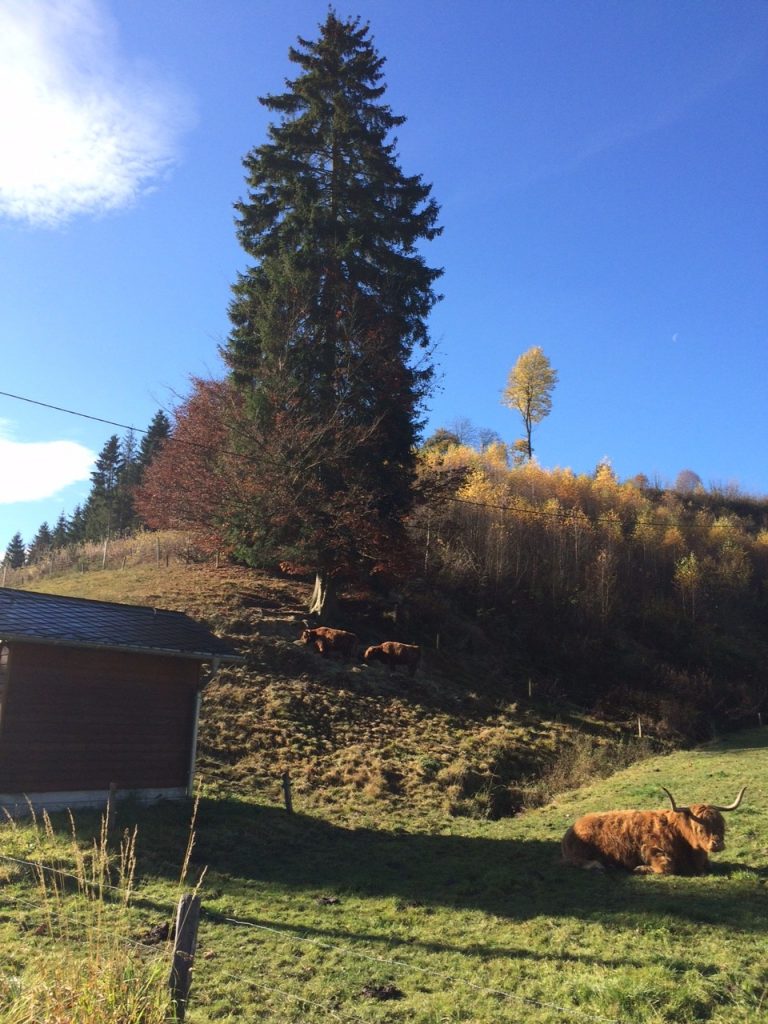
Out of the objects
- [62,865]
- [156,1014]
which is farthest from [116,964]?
[62,865]

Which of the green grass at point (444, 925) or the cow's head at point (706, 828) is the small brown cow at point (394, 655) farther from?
the cow's head at point (706, 828)

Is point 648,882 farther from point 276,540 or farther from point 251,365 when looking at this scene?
point 251,365

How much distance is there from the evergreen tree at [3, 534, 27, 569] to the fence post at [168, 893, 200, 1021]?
274 ft

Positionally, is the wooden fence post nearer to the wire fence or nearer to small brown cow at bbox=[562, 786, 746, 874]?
the wire fence

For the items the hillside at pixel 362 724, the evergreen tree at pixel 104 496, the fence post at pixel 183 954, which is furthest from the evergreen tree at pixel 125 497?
the fence post at pixel 183 954

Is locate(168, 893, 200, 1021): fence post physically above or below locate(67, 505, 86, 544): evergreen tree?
below

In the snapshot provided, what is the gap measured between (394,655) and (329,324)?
12496 millimetres

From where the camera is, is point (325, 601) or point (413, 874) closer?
point (413, 874)

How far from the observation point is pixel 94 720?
1327 cm

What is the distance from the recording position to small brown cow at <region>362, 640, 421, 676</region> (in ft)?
85.5

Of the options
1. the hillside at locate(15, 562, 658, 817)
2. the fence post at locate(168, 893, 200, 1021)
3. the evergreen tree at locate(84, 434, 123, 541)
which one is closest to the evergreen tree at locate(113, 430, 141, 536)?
the evergreen tree at locate(84, 434, 123, 541)

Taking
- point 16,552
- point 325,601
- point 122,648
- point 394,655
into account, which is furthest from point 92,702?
point 16,552

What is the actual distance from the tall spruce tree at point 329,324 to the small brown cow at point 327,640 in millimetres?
2373

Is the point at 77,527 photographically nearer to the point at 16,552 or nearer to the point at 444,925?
the point at 16,552
